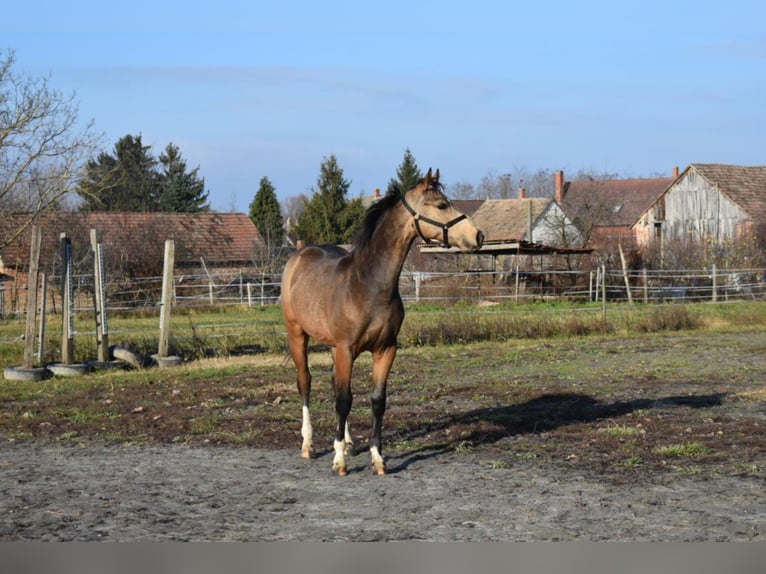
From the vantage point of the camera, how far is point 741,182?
1954 inches

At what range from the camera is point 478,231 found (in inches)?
309

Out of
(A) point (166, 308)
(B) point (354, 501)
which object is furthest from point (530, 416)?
(A) point (166, 308)

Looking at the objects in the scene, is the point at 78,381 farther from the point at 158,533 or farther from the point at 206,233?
the point at 206,233

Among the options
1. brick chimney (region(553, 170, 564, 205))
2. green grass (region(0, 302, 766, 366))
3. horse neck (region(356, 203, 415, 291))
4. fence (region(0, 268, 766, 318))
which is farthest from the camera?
brick chimney (region(553, 170, 564, 205))

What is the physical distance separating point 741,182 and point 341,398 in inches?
1817

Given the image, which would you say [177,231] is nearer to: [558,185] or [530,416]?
[530,416]

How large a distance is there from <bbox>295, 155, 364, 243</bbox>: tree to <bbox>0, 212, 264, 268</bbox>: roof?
728cm

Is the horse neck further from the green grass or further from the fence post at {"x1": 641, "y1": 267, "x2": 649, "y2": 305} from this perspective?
the fence post at {"x1": 641, "y1": 267, "x2": 649, "y2": 305}

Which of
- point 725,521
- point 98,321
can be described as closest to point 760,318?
point 98,321

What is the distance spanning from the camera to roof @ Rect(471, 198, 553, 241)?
197ft

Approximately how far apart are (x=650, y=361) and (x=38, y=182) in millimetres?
14345

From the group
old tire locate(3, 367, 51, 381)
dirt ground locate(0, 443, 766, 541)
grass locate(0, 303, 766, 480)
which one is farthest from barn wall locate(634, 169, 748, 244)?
dirt ground locate(0, 443, 766, 541)

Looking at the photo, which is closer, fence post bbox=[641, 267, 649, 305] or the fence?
fence post bbox=[641, 267, 649, 305]

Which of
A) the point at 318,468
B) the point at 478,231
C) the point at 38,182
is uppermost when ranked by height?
the point at 38,182
